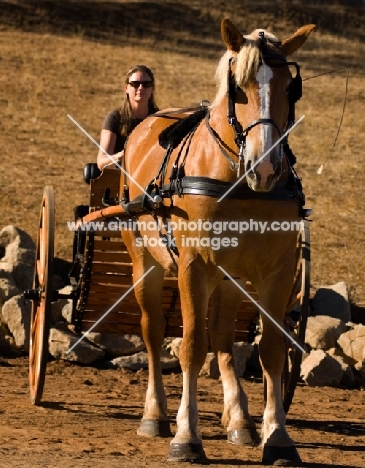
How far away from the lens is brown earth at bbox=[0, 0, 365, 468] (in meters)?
6.55

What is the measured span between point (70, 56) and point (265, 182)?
19.1 meters

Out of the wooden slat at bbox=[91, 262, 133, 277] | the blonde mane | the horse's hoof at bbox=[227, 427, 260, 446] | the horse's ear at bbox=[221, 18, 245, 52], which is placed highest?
the horse's ear at bbox=[221, 18, 245, 52]

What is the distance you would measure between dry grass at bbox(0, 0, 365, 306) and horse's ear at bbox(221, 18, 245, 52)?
6.60 meters

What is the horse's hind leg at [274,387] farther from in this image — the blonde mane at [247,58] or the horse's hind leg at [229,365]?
the blonde mane at [247,58]

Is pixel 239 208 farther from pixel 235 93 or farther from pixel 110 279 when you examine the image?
pixel 110 279

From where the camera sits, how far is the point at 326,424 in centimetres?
747

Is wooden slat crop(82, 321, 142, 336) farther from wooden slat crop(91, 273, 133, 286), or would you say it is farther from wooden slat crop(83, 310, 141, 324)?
wooden slat crop(91, 273, 133, 286)

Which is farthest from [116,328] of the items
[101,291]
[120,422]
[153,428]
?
[153,428]

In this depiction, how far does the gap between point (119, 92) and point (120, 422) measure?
15.2 m

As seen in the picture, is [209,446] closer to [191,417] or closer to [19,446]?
[191,417]

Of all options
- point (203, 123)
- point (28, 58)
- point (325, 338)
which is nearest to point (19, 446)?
point (203, 123)

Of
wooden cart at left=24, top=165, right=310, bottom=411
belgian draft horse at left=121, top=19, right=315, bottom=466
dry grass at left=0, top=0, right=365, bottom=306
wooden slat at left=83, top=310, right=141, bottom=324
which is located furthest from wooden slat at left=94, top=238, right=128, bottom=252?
dry grass at left=0, top=0, right=365, bottom=306

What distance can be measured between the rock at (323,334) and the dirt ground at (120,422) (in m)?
0.69

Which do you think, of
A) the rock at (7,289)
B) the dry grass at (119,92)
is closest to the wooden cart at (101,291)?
the rock at (7,289)
